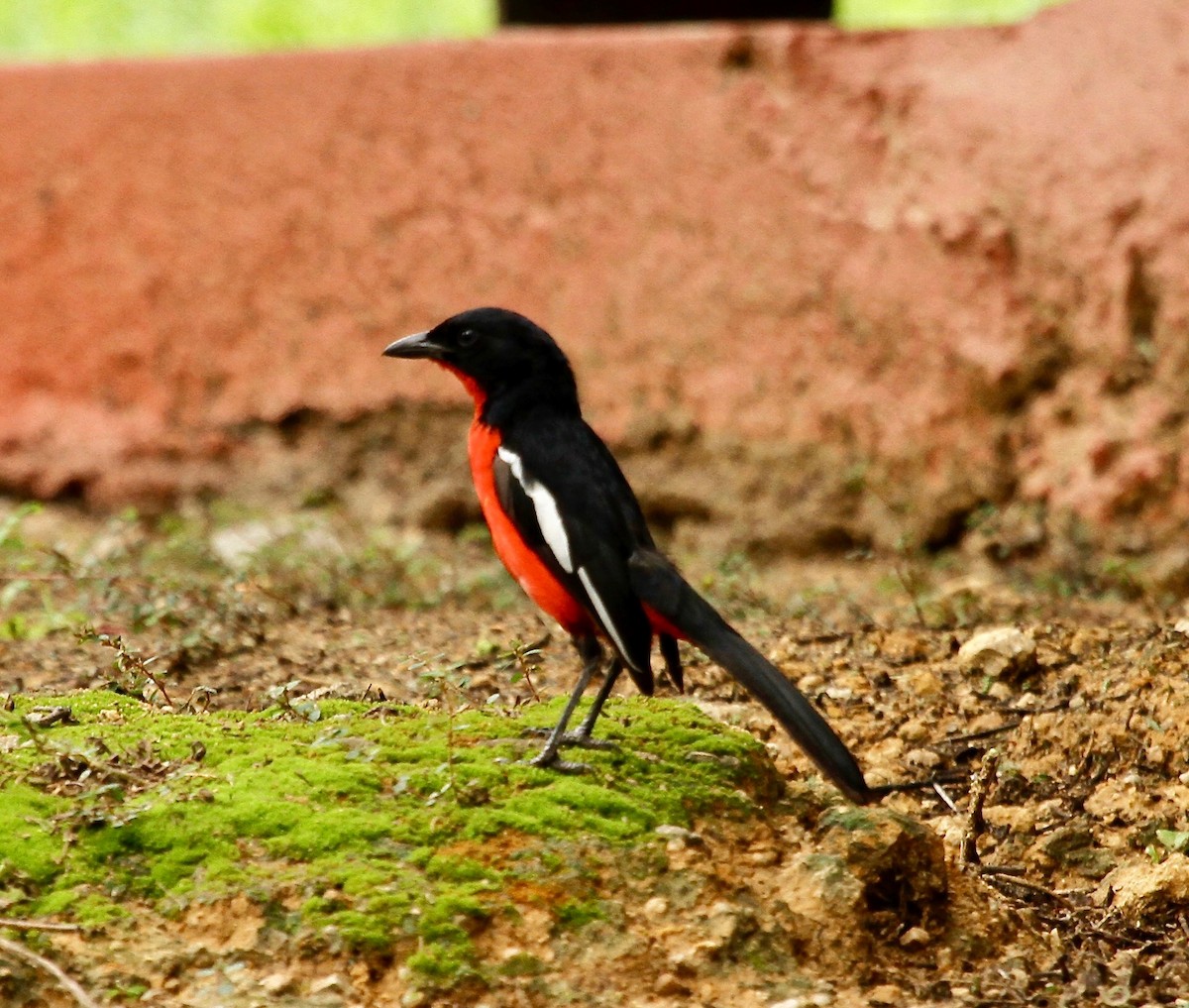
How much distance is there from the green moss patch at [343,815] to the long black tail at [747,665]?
0.30m

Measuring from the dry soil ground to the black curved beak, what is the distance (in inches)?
32.3

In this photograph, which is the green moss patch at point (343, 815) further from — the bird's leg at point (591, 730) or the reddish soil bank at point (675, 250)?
the reddish soil bank at point (675, 250)

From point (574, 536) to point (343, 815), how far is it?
2.89 ft

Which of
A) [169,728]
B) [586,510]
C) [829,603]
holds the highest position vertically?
[586,510]

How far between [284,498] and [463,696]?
3.28 m

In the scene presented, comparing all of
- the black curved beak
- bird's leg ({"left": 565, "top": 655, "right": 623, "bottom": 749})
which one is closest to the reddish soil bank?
the black curved beak

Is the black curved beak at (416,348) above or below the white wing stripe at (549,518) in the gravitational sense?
above

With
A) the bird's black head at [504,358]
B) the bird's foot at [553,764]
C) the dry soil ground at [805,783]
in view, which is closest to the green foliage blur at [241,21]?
the dry soil ground at [805,783]

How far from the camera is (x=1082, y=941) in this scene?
3848 millimetres

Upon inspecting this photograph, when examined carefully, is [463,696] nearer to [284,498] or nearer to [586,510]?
[586,510]

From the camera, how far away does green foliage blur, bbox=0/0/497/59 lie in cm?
1340

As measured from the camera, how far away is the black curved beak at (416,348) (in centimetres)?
480

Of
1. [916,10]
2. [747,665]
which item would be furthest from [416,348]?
[916,10]

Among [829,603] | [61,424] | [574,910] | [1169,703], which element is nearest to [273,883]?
[574,910]
